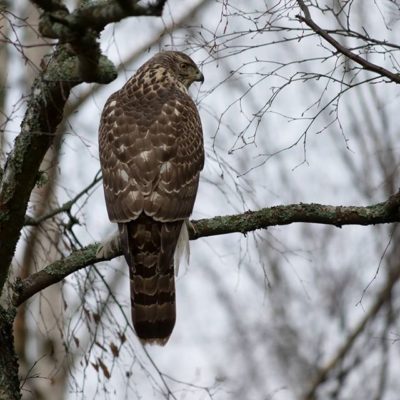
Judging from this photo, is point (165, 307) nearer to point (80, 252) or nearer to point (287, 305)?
point (80, 252)

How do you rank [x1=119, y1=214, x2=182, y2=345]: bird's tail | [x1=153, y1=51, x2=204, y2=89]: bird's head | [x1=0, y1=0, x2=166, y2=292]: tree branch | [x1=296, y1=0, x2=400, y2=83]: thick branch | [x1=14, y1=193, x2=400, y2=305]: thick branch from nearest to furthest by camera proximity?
[x1=0, y1=0, x2=166, y2=292]: tree branch, [x1=296, y1=0, x2=400, y2=83]: thick branch, [x1=14, y1=193, x2=400, y2=305]: thick branch, [x1=119, y1=214, x2=182, y2=345]: bird's tail, [x1=153, y1=51, x2=204, y2=89]: bird's head

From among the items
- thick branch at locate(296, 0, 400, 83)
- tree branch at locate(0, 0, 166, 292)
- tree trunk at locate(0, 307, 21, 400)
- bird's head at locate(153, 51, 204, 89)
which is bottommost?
tree trunk at locate(0, 307, 21, 400)

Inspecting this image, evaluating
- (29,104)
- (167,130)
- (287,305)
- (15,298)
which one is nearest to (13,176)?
(29,104)

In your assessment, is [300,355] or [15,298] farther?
[300,355]

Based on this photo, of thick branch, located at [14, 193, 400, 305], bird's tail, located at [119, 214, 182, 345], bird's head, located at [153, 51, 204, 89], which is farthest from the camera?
bird's head, located at [153, 51, 204, 89]

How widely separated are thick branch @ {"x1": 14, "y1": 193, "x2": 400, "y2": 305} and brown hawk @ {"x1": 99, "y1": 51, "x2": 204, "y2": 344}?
55cm

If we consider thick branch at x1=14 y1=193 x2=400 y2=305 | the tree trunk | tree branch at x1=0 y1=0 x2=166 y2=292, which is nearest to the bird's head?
thick branch at x1=14 y1=193 x2=400 y2=305

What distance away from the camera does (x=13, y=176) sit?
5035 mm

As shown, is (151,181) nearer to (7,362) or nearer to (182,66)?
(7,362)

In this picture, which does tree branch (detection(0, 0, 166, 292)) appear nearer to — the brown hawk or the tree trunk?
the tree trunk

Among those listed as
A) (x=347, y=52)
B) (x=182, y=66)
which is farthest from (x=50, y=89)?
(x=182, y=66)

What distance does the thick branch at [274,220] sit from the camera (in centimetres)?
550

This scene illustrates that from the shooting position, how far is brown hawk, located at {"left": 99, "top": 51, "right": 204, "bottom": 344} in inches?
246

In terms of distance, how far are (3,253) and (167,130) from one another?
192cm
